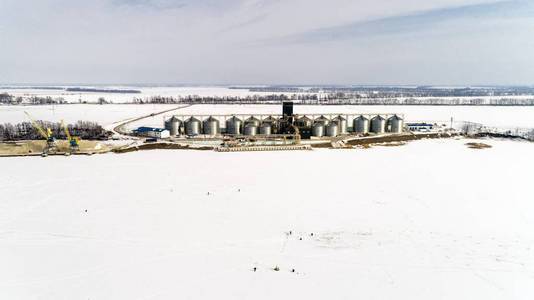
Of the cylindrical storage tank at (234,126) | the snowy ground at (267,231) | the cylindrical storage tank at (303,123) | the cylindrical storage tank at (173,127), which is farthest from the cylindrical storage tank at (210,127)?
the snowy ground at (267,231)

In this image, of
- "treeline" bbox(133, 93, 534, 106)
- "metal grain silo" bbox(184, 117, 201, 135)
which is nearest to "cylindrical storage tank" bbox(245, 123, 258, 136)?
"metal grain silo" bbox(184, 117, 201, 135)

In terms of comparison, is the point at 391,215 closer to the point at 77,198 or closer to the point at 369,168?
the point at 369,168

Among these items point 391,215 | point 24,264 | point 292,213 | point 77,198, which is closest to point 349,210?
point 391,215

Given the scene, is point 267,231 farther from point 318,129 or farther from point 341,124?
point 341,124

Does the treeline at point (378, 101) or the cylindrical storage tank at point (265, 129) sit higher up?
the treeline at point (378, 101)

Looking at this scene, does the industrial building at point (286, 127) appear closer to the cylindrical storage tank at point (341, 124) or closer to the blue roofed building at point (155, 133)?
the cylindrical storage tank at point (341, 124)

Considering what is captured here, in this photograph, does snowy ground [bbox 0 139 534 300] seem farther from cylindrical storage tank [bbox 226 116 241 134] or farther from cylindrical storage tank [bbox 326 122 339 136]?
cylindrical storage tank [bbox 226 116 241 134]

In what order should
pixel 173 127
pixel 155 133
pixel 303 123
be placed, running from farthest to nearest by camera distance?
pixel 173 127
pixel 303 123
pixel 155 133

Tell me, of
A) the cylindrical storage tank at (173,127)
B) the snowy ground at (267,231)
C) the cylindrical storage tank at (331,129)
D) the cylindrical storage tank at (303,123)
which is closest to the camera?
the snowy ground at (267,231)

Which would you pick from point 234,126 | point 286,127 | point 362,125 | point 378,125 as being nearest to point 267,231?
point 286,127
